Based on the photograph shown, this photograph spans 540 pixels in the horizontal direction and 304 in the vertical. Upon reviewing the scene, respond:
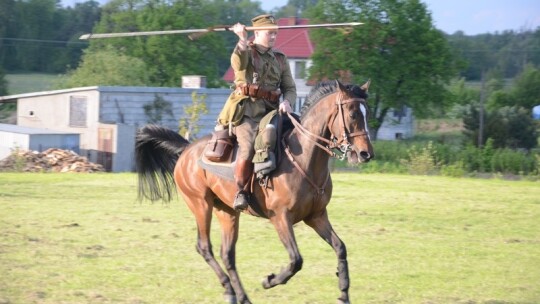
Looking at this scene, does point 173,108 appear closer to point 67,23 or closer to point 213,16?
point 213,16

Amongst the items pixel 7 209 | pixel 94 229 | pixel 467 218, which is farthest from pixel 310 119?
pixel 7 209

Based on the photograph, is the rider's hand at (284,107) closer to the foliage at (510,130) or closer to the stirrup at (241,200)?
the stirrup at (241,200)

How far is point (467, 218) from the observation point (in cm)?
1555

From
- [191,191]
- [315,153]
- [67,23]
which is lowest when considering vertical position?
[191,191]

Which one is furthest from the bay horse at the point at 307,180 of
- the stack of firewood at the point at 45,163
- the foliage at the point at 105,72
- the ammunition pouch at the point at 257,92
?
the foliage at the point at 105,72

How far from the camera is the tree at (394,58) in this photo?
6047 centimetres

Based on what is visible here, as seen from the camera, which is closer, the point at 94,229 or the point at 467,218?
the point at 94,229

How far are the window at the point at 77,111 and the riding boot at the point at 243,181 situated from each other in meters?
30.6

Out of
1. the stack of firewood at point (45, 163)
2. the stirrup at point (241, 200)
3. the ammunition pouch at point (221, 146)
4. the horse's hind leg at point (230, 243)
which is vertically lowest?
the stack of firewood at point (45, 163)

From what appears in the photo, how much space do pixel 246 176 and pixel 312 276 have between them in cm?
186

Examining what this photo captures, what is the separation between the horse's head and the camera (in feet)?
25.1

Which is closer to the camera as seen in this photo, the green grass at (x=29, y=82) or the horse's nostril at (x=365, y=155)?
the horse's nostril at (x=365, y=155)

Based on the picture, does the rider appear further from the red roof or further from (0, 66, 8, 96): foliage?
the red roof

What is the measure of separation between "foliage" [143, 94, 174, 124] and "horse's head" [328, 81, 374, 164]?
32283 millimetres
